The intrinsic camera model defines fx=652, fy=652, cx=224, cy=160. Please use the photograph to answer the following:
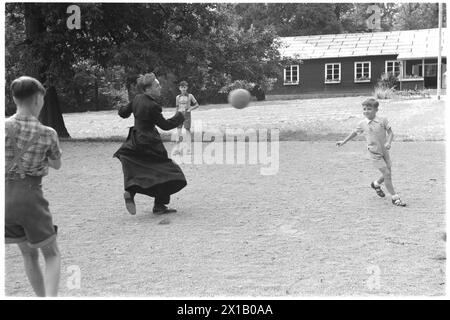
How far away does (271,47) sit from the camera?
2739 centimetres

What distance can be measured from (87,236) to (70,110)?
3868 centimetres

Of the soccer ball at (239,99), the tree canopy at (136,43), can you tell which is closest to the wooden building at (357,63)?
the tree canopy at (136,43)

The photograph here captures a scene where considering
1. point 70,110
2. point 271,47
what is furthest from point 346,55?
point 271,47

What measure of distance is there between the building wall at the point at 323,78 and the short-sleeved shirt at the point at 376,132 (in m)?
44.9

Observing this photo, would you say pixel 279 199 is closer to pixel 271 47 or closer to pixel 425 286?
pixel 425 286

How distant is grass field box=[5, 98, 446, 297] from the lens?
5.23m

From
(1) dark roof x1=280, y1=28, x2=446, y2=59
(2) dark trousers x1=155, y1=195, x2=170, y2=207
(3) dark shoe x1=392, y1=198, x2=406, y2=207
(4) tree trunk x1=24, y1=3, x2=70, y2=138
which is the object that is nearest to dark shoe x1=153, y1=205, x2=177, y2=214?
(2) dark trousers x1=155, y1=195, x2=170, y2=207

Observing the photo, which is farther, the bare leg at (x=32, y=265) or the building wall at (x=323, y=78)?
the building wall at (x=323, y=78)

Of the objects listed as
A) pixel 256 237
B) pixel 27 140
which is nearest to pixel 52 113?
pixel 256 237

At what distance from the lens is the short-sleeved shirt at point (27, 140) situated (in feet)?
14.5

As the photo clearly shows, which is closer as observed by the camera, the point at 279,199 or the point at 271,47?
the point at 279,199

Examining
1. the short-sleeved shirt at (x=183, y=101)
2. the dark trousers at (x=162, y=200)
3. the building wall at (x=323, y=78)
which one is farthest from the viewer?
the building wall at (x=323, y=78)

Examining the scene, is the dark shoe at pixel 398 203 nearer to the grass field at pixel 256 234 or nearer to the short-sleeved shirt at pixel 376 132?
the grass field at pixel 256 234

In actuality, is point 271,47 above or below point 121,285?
above
